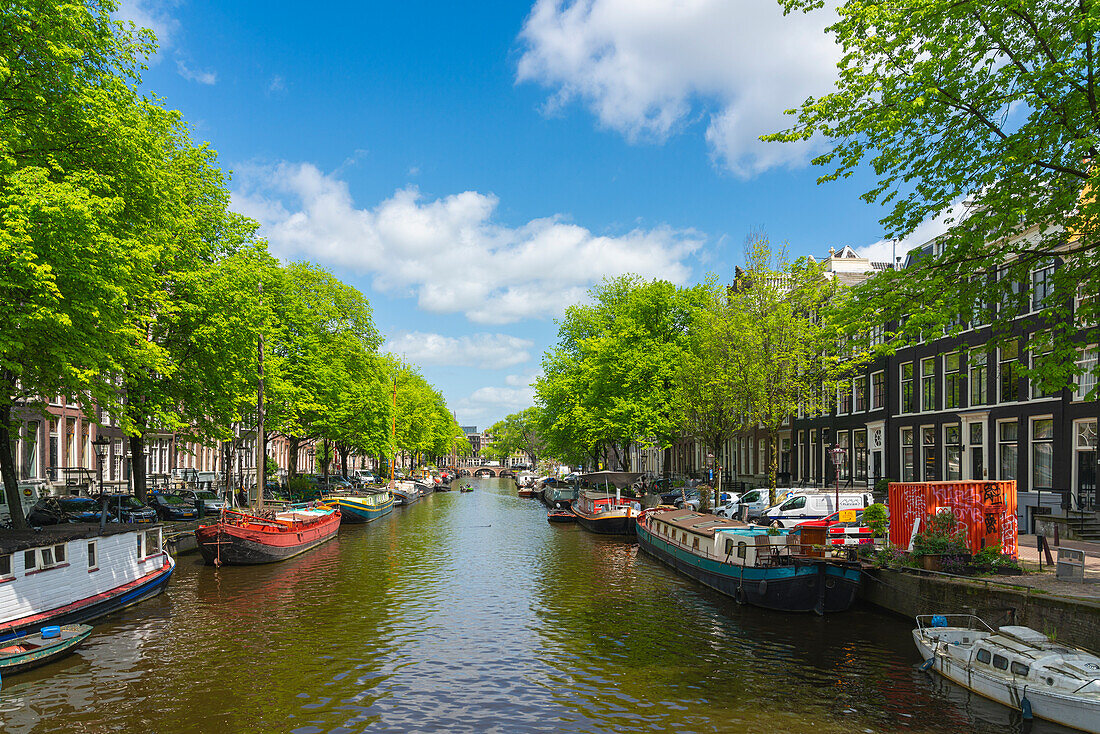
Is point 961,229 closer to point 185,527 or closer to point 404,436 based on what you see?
point 185,527

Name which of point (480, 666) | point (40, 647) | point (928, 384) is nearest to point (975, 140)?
point (480, 666)

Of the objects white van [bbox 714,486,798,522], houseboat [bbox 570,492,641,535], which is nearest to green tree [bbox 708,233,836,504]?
white van [bbox 714,486,798,522]

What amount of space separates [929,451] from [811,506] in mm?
13010

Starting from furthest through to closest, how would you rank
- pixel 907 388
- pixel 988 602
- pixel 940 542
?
pixel 907 388 < pixel 940 542 < pixel 988 602

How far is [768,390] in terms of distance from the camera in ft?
142

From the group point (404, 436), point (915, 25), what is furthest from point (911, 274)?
point (404, 436)

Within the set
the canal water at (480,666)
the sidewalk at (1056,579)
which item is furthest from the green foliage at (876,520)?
the canal water at (480,666)

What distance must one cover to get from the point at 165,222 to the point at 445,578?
1809 centimetres

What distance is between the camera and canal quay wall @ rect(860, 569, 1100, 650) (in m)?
15.8

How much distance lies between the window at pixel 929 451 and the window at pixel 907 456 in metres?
1.16

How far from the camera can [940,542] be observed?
20.8 metres

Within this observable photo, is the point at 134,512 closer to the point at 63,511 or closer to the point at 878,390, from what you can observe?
the point at 63,511

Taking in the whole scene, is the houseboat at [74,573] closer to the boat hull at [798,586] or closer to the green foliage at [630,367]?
the boat hull at [798,586]

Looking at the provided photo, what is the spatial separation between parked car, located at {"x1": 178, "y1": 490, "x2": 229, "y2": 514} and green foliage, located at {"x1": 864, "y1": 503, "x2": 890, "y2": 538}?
32601 mm
